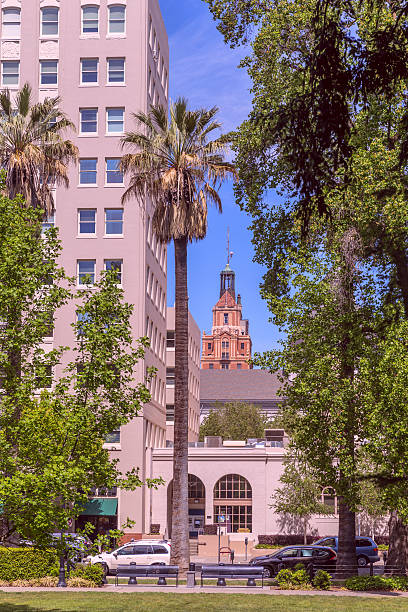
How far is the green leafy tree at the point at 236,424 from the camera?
109000 millimetres

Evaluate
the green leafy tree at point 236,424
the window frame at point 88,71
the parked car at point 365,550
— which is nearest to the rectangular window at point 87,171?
the window frame at point 88,71

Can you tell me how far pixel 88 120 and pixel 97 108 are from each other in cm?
104

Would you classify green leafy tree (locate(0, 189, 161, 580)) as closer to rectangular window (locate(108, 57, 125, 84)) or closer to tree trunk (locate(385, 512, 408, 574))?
tree trunk (locate(385, 512, 408, 574))

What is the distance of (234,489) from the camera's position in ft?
218

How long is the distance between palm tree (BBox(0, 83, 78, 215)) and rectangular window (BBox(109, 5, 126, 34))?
26986 mm

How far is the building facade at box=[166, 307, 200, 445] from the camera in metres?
78.6

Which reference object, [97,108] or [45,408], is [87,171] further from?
[45,408]

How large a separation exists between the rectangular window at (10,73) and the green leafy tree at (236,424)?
182ft

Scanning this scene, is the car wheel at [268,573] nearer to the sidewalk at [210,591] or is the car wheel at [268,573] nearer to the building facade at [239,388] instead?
the sidewalk at [210,591]

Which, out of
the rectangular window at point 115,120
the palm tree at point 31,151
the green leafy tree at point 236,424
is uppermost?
the rectangular window at point 115,120

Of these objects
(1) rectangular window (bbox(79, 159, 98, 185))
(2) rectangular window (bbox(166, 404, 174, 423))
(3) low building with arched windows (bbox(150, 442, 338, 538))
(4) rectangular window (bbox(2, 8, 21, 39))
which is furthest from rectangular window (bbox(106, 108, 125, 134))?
(2) rectangular window (bbox(166, 404, 174, 423))

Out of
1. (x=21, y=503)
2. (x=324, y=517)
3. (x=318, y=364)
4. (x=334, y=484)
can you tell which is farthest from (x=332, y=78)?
(x=324, y=517)

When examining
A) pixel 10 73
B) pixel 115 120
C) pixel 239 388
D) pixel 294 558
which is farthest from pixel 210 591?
pixel 239 388

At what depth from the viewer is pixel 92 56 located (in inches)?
2509
